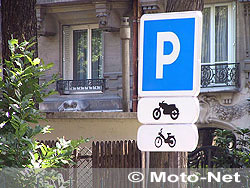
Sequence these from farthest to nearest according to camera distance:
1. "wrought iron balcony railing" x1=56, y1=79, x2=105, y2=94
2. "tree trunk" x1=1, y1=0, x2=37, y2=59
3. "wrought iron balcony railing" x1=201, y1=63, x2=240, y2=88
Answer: "wrought iron balcony railing" x1=56, y1=79, x2=105, y2=94, "wrought iron balcony railing" x1=201, y1=63, x2=240, y2=88, "tree trunk" x1=1, y1=0, x2=37, y2=59

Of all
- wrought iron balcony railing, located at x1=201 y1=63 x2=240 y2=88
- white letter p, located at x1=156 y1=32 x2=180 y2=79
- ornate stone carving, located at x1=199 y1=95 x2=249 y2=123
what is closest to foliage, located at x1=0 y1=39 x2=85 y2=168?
white letter p, located at x1=156 y1=32 x2=180 y2=79

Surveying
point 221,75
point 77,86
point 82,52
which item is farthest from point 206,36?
point 77,86

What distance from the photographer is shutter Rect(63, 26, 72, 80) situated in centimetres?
2084

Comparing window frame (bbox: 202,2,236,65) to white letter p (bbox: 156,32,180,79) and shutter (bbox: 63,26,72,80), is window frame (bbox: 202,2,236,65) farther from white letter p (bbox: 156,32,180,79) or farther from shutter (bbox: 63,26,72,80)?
white letter p (bbox: 156,32,180,79)

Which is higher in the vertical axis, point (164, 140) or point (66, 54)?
point (66, 54)

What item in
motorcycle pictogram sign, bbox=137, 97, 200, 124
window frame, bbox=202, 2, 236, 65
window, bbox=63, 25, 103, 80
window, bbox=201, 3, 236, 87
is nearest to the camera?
motorcycle pictogram sign, bbox=137, 97, 200, 124

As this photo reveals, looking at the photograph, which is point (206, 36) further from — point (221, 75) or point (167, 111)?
point (167, 111)

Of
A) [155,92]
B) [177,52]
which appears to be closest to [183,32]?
[177,52]

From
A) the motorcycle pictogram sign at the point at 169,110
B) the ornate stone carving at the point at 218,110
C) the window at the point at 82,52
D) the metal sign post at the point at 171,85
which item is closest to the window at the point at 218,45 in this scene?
the ornate stone carving at the point at 218,110

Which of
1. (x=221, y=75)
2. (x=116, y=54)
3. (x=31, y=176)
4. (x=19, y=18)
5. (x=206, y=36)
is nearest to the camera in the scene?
(x=31, y=176)

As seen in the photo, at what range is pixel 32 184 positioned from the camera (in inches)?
200

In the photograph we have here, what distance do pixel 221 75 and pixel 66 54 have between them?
5.42m

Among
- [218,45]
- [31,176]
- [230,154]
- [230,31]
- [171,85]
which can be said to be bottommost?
[230,154]

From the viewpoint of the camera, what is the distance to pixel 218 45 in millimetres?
19031
